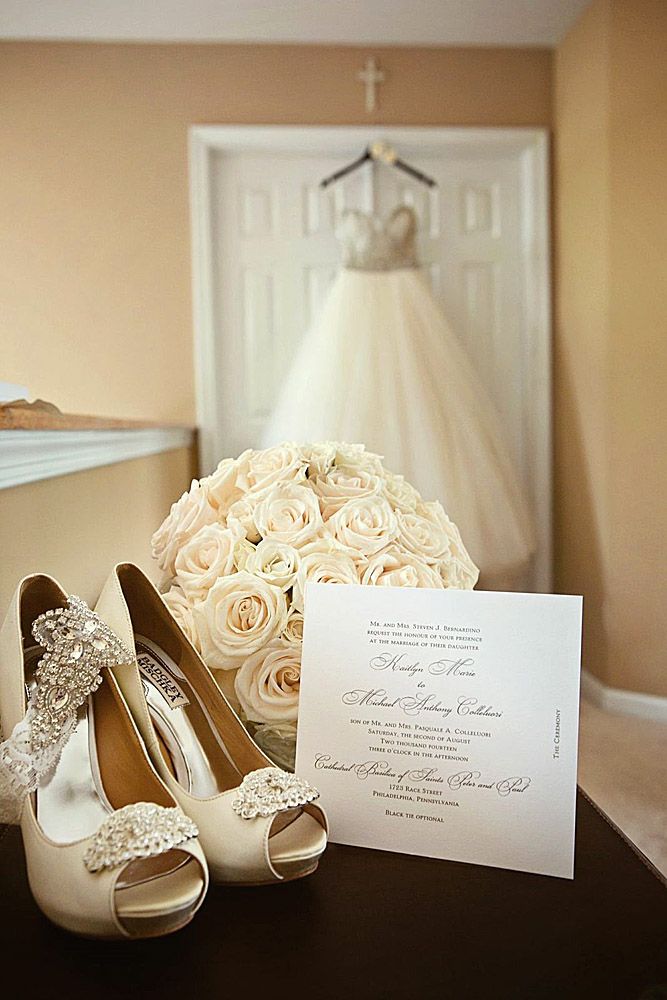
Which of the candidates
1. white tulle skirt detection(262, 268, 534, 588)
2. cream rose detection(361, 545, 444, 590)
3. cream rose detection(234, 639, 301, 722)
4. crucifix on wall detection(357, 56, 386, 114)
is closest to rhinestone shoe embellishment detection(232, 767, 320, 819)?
cream rose detection(234, 639, 301, 722)

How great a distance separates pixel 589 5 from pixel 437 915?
3.30 meters

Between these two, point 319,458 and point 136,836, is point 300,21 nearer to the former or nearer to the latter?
point 319,458

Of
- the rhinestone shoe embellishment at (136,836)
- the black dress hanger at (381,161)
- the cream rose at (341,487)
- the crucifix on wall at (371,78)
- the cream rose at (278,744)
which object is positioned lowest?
the cream rose at (278,744)

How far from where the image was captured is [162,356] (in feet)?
11.1

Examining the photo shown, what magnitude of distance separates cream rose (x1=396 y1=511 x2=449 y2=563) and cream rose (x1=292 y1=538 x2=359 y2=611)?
6cm

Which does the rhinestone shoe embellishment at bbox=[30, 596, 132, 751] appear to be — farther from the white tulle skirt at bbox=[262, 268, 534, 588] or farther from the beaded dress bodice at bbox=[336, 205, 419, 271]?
the beaded dress bodice at bbox=[336, 205, 419, 271]

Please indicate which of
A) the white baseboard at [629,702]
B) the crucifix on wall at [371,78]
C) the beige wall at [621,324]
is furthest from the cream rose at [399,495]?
the crucifix on wall at [371,78]

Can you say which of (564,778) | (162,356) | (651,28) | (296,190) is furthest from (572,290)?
(564,778)

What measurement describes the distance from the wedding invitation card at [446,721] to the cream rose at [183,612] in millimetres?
115

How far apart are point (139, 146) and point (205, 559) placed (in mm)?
3001

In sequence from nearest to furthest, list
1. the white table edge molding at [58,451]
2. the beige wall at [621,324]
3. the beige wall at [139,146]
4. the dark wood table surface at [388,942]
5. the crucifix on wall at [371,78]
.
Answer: the dark wood table surface at [388,942]
the white table edge molding at [58,451]
the beige wall at [621,324]
the beige wall at [139,146]
the crucifix on wall at [371,78]

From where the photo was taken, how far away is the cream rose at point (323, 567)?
0.73 meters

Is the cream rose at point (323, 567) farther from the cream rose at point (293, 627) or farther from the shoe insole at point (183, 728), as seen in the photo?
the shoe insole at point (183, 728)

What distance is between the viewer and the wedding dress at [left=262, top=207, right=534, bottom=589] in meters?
3.06
